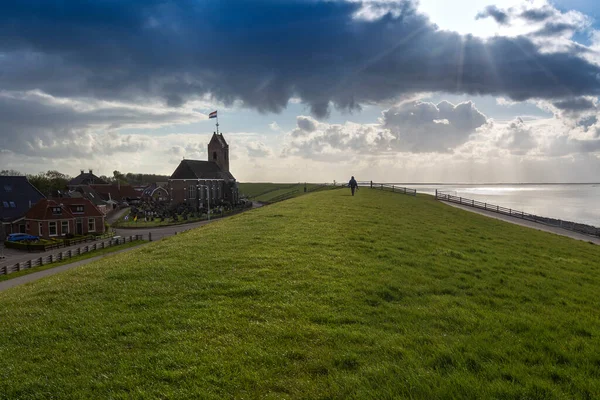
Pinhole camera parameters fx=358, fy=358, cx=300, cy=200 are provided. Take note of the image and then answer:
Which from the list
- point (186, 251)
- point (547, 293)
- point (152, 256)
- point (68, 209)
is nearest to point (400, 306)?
point (547, 293)

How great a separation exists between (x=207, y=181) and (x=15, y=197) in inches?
1505

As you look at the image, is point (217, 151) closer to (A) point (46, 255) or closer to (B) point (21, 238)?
(B) point (21, 238)

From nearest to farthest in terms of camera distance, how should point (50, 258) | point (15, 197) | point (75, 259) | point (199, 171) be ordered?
point (50, 258) → point (75, 259) → point (15, 197) → point (199, 171)

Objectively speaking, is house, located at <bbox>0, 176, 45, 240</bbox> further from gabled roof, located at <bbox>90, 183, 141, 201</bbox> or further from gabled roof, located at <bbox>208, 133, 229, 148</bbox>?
gabled roof, located at <bbox>208, 133, 229, 148</bbox>

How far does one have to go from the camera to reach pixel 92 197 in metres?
87.9

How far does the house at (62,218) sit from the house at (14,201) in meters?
3.08

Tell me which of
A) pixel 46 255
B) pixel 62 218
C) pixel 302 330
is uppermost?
pixel 302 330

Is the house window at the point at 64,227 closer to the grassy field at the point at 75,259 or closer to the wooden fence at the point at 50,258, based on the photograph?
the wooden fence at the point at 50,258

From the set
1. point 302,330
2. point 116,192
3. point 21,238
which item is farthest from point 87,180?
point 302,330

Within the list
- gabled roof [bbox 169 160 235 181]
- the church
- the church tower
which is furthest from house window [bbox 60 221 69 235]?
the church tower

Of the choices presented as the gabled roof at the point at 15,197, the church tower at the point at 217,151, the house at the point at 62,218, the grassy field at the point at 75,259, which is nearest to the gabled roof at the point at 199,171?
the church tower at the point at 217,151

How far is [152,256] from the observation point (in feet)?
48.2

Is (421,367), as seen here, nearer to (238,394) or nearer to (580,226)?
(238,394)

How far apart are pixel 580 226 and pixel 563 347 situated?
5358cm
